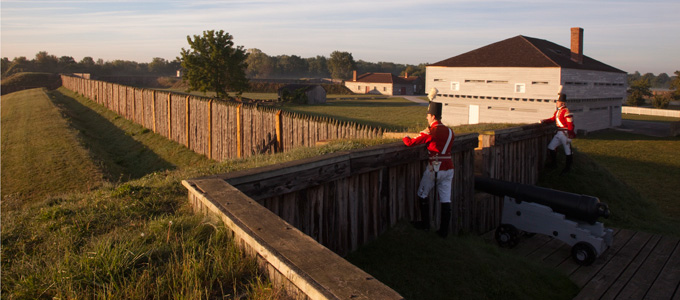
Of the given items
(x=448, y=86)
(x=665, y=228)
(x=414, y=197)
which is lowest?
(x=665, y=228)

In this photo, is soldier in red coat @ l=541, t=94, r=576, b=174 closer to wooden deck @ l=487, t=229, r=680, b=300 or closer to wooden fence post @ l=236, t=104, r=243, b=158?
wooden deck @ l=487, t=229, r=680, b=300

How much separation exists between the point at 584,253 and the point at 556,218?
62 centimetres

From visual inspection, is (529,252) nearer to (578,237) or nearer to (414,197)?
(578,237)

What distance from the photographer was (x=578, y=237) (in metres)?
6.81

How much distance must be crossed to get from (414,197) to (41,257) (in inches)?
170

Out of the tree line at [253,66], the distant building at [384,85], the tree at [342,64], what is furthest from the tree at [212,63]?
the tree at [342,64]

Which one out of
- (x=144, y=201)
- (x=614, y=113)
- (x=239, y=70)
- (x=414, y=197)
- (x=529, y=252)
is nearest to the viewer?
(x=144, y=201)

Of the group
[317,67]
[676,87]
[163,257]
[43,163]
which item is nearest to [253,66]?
[317,67]

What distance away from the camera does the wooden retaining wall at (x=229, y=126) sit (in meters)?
11.1

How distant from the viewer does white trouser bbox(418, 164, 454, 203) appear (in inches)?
250

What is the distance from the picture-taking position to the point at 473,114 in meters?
32.2

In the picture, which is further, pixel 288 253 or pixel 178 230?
pixel 178 230

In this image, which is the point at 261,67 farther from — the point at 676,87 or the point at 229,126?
the point at 229,126

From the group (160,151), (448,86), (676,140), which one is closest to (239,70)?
(448,86)
